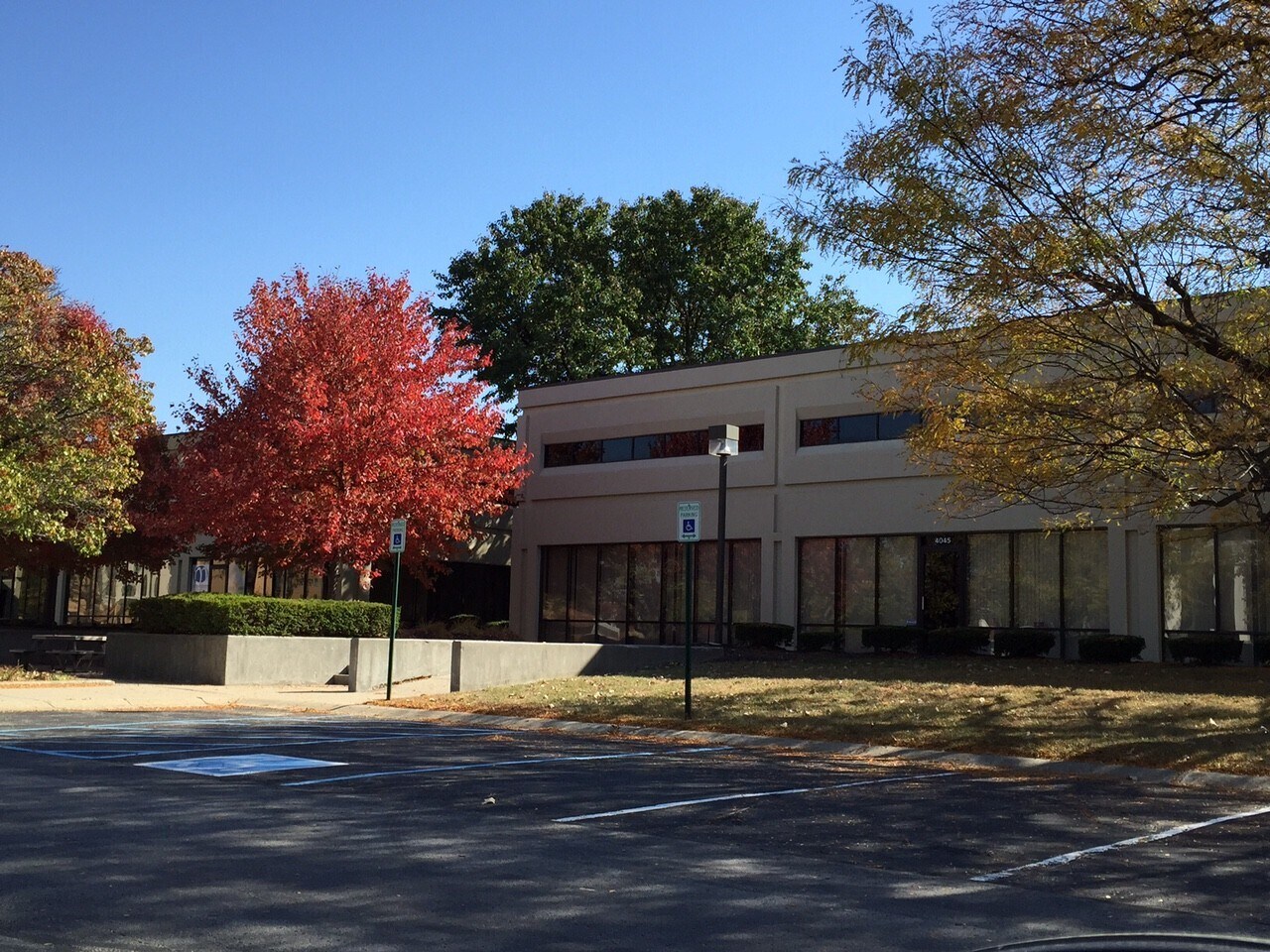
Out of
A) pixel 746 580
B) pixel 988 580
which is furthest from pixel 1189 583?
pixel 746 580

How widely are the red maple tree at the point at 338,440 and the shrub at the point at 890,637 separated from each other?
9.93 m

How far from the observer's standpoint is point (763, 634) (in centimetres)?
3052

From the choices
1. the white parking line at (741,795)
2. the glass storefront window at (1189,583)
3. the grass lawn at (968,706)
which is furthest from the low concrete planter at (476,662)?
the white parking line at (741,795)

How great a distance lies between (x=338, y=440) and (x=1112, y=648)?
57.4 feet

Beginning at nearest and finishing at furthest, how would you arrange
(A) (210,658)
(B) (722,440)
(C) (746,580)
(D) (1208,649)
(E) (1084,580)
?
1. (B) (722,440)
2. (A) (210,658)
3. (D) (1208,649)
4. (E) (1084,580)
5. (C) (746,580)

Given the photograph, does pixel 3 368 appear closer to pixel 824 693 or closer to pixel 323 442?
pixel 323 442

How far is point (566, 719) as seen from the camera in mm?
17719

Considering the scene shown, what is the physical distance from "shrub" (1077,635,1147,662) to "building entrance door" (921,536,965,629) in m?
4.20

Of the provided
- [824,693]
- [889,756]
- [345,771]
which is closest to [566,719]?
[824,693]

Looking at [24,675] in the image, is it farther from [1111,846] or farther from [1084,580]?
[1084,580]

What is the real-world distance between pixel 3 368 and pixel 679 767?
18.6 meters

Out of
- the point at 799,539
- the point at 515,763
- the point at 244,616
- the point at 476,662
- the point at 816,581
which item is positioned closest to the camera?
the point at 515,763

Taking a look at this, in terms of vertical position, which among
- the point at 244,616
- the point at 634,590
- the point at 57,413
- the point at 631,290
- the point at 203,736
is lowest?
the point at 203,736

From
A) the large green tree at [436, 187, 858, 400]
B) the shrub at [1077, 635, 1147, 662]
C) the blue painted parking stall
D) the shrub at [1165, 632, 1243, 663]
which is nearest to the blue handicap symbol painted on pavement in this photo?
Result: the blue painted parking stall
